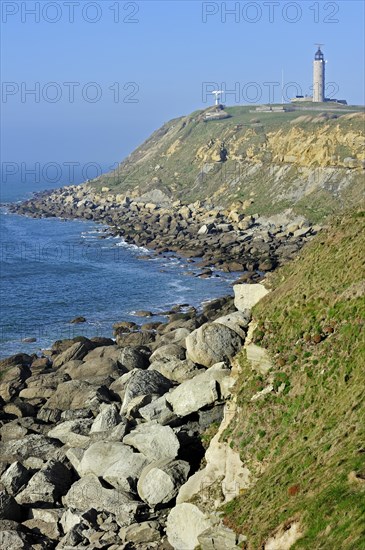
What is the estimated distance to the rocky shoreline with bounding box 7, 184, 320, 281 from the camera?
77.0m

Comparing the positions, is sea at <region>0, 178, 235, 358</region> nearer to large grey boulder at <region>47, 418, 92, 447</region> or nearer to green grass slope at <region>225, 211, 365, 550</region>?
large grey boulder at <region>47, 418, 92, 447</region>

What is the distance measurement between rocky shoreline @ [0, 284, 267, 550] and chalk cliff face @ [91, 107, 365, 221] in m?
47.1

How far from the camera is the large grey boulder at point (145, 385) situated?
32156mm

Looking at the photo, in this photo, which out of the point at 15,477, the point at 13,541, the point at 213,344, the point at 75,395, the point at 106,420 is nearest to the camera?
the point at 13,541

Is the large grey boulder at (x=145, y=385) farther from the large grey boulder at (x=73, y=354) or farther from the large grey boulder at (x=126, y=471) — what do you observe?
the large grey boulder at (x=73, y=354)

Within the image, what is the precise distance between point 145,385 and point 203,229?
62211 millimetres

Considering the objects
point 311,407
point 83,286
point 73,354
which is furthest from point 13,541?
point 83,286

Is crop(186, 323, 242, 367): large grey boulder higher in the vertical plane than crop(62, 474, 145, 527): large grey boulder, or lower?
higher

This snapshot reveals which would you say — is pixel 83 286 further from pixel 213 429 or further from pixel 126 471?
pixel 126 471

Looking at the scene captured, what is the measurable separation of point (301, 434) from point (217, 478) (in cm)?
312

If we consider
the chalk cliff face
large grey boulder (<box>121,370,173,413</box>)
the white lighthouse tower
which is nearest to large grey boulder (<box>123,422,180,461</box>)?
large grey boulder (<box>121,370,173,413</box>)

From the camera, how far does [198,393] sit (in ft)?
95.1

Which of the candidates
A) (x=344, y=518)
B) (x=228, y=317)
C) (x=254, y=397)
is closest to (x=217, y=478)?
(x=254, y=397)

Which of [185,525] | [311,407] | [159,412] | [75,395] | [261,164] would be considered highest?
[261,164]
